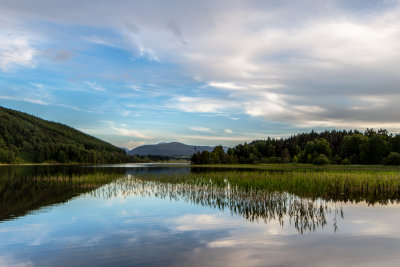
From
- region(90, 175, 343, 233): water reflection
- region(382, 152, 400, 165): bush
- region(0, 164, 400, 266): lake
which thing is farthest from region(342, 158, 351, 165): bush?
region(0, 164, 400, 266): lake

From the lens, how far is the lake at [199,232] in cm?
1269

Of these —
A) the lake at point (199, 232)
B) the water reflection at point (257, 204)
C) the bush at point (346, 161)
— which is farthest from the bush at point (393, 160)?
the water reflection at point (257, 204)

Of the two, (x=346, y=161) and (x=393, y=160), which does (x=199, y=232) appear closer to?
Answer: (x=393, y=160)

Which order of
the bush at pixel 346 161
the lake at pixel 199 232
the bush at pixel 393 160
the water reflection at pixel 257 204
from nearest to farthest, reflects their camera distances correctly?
the lake at pixel 199 232, the water reflection at pixel 257 204, the bush at pixel 393 160, the bush at pixel 346 161

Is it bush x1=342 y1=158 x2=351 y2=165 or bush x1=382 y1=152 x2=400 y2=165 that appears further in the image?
bush x1=342 y1=158 x2=351 y2=165

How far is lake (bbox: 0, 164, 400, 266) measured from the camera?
1269cm

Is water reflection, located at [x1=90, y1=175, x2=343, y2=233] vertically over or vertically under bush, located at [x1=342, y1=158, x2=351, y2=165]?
under

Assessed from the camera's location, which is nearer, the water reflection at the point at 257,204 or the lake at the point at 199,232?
the lake at the point at 199,232

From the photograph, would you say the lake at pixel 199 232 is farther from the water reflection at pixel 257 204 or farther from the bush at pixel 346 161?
the bush at pixel 346 161

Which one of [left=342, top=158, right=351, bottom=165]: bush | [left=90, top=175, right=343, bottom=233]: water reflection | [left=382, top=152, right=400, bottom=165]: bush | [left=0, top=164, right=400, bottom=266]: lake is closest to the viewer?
[left=0, top=164, right=400, bottom=266]: lake

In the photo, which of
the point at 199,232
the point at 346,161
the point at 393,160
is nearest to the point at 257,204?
the point at 199,232

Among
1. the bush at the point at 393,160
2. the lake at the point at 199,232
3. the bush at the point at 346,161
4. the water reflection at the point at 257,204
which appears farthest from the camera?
the bush at the point at 346,161

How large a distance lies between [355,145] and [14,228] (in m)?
147

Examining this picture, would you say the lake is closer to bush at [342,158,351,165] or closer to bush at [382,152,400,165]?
bush at [382,152,400,165]
